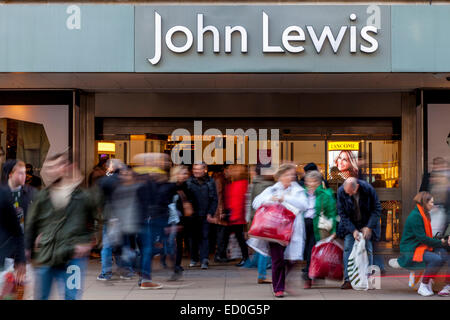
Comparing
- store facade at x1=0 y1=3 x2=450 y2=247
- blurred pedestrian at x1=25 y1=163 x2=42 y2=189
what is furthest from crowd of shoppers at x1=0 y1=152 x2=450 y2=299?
store facade at x1=0 y1=3 x2=450 y2=247

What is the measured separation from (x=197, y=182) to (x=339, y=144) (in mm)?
3761

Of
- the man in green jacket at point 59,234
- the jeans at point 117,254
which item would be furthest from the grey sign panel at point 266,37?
the man in green jacket at point 59,234

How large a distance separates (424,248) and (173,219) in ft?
13.1

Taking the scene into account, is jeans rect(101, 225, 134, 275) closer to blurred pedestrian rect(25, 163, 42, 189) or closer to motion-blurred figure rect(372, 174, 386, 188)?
blurred pedestrian rect(25, 163, 42, 189)

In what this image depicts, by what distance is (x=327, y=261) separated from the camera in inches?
331

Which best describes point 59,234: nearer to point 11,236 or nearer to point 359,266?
point 11,236

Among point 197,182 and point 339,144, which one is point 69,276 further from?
point 339,144

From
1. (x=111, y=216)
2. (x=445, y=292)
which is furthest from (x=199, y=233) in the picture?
(x=445, y=292)

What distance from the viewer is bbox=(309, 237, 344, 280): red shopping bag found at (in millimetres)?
8398

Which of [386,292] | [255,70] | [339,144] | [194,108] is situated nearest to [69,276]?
[386,292]

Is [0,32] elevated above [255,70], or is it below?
above

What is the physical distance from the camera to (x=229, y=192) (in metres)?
10.5

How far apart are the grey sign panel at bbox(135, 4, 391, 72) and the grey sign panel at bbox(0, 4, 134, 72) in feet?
1.03

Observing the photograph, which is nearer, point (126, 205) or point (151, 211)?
point (126, 205)
